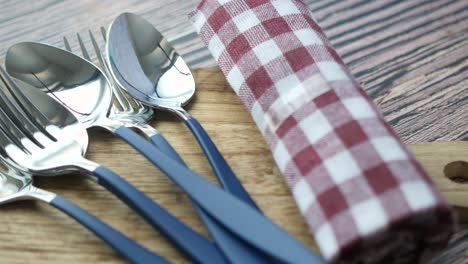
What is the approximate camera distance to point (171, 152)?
632mm

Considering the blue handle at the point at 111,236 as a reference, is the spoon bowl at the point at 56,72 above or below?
above

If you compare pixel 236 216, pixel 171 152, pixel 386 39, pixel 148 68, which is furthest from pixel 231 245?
pixel 386 39

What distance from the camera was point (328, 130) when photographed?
0.57 meters

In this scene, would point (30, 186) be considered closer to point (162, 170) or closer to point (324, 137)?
point (162, 170)

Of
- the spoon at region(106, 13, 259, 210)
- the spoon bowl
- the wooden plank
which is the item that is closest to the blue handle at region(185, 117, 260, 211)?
the spoon at region(106, 13, 259, 210)

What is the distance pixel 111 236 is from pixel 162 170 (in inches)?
3.0

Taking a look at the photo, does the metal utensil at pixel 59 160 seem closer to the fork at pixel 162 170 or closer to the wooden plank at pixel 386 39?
the fork at pixel 162 170

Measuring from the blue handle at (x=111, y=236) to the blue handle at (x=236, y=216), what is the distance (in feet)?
0.20

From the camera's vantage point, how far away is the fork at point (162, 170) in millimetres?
523

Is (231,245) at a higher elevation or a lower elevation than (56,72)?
lower

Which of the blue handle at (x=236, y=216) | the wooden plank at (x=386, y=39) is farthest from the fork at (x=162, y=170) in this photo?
the wooden plank at (x=386, y=39)

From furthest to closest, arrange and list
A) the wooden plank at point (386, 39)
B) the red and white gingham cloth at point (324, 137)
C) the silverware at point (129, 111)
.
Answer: the wooden plank at point (386, 39), the silverware at point (129, 111), the red and white gingham cloth at point (324, 137)

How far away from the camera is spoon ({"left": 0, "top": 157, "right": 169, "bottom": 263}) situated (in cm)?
54

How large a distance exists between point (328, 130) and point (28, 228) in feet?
0.95
